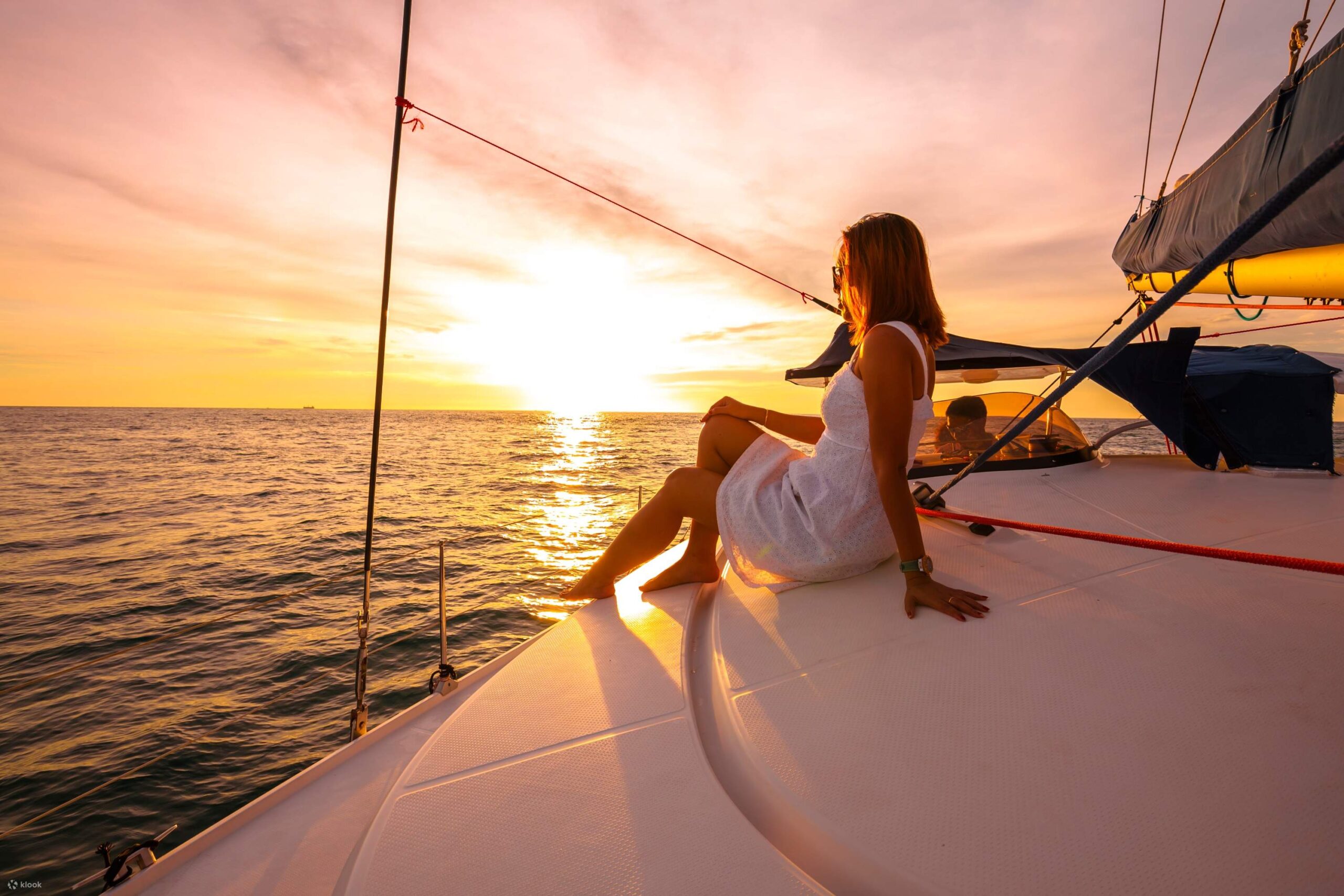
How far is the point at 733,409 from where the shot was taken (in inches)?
92.7

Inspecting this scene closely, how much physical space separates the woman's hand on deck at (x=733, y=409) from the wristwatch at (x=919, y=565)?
89 cm

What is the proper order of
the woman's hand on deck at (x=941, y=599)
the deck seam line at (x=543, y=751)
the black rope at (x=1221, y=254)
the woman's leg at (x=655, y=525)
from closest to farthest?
the black rope at (x=1221, y=254), the deck seam line at (x=543, y=751), the woman's hand on deck at (x=941, y=599), the woman's leg at (x=655, y=525)

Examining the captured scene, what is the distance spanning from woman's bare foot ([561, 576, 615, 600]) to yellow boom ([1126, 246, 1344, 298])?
11.2ft

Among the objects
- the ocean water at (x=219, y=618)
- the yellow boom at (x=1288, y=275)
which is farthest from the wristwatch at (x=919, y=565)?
the yellow boom at (x=1288, y=275)

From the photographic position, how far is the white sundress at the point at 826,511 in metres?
1.87

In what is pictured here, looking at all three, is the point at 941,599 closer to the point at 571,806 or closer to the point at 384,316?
the point at 571,806

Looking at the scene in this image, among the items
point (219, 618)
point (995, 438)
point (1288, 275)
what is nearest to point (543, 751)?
point (219, 618)

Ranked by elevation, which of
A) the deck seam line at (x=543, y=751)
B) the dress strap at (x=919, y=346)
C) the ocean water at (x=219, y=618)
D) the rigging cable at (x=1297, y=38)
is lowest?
the ocean water at (x=219, y=618)

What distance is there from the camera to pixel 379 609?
20.0ft

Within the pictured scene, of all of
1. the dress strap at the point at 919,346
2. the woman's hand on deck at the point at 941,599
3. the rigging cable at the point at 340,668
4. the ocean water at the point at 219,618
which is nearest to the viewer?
the woman's hand on deck at the point at 941,599

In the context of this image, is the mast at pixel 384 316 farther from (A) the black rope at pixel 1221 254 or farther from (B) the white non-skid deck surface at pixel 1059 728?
(A) the black rope at pixel 1221 254

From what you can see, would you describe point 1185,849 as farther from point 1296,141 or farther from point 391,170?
point 391,170

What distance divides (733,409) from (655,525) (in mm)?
553

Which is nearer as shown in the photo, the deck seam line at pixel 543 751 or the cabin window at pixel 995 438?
the deck seam line at pixel 543 751
